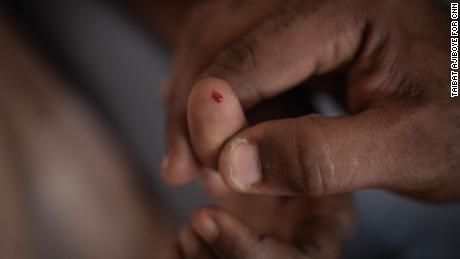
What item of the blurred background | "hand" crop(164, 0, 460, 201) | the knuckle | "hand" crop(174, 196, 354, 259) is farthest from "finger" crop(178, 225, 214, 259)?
the blurred background

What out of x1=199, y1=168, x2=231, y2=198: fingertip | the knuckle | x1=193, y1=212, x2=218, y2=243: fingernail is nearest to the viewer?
the knuckle

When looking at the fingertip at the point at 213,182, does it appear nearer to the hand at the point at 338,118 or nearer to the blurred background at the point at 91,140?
the hand at the point at 338,118

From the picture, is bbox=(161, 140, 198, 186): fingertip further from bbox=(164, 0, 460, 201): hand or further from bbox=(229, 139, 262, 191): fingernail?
bbox=(229, 139, 262, 191): fingernail

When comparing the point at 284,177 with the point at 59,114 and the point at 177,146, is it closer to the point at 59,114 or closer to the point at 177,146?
the point at 177,146

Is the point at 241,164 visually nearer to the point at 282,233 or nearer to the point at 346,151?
the point at 346,151

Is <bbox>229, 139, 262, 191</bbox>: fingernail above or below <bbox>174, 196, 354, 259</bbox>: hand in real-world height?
above
